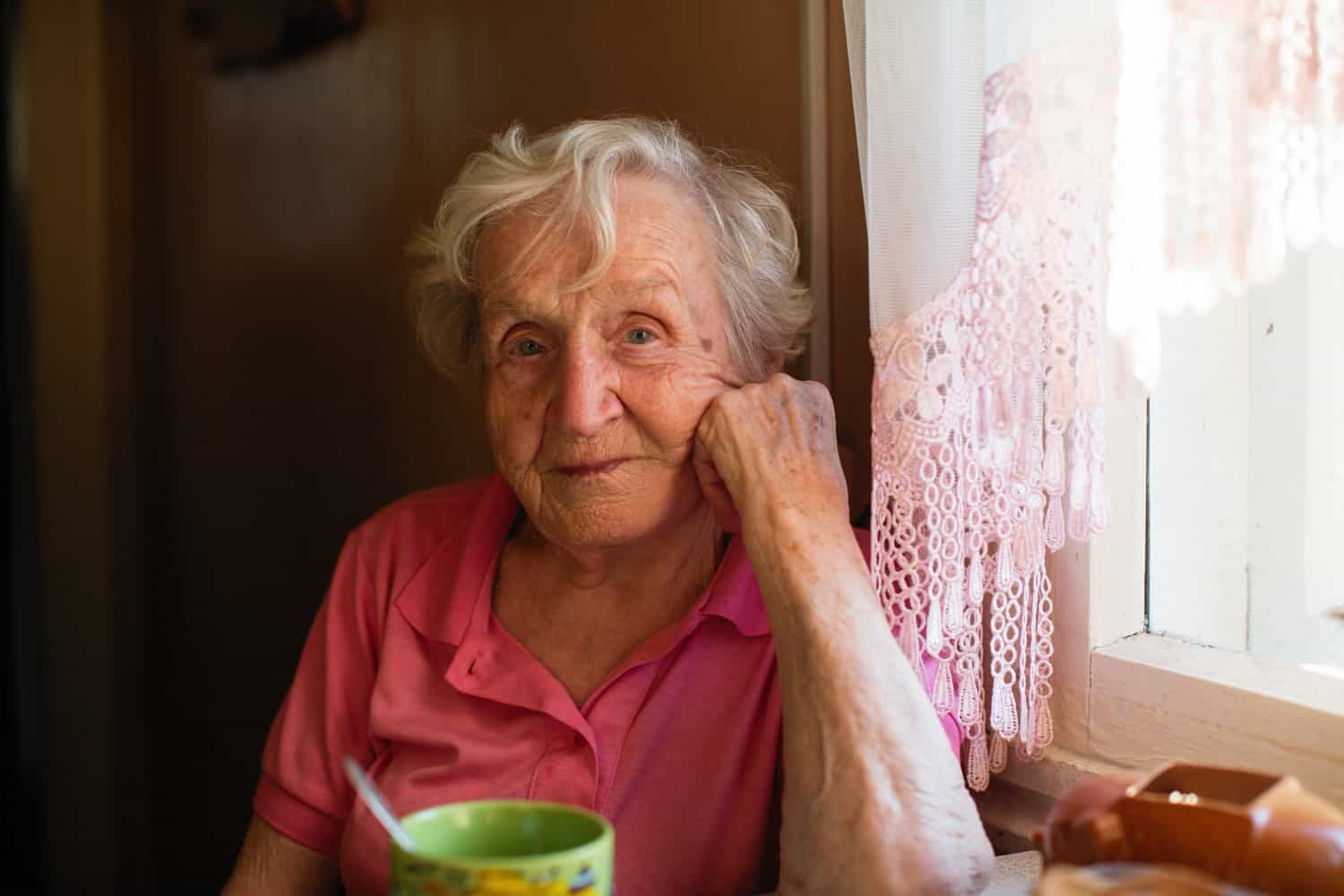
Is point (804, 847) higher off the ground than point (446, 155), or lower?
lower

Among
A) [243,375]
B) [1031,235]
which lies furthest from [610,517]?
[243,375]

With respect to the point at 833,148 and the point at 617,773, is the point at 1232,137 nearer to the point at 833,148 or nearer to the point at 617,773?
the point at 833,148

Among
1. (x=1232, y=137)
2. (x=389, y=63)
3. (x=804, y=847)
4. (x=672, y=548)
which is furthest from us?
(x=389, y=63)

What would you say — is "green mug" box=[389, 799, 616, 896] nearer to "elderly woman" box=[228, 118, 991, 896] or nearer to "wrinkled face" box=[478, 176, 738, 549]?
"elderly woman" box=[228, 118, 991, 896]

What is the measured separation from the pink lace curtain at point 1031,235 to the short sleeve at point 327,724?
0.71 metres

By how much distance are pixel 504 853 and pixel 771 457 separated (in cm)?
58

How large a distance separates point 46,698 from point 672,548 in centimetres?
200

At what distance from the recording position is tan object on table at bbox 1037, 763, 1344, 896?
604mm

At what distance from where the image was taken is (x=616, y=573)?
1.37 metres

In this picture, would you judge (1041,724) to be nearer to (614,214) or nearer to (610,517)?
(610,517)

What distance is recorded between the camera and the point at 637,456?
126 centimetres

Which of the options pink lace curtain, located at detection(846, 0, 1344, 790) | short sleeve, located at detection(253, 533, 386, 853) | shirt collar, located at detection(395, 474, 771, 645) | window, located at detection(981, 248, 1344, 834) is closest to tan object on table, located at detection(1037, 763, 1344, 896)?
pink lace curtain, located at detection(846, 0, 1344, 790)

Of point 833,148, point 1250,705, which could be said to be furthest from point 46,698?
point 1250,705

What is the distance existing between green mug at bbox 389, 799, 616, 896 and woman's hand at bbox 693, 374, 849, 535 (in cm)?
48
